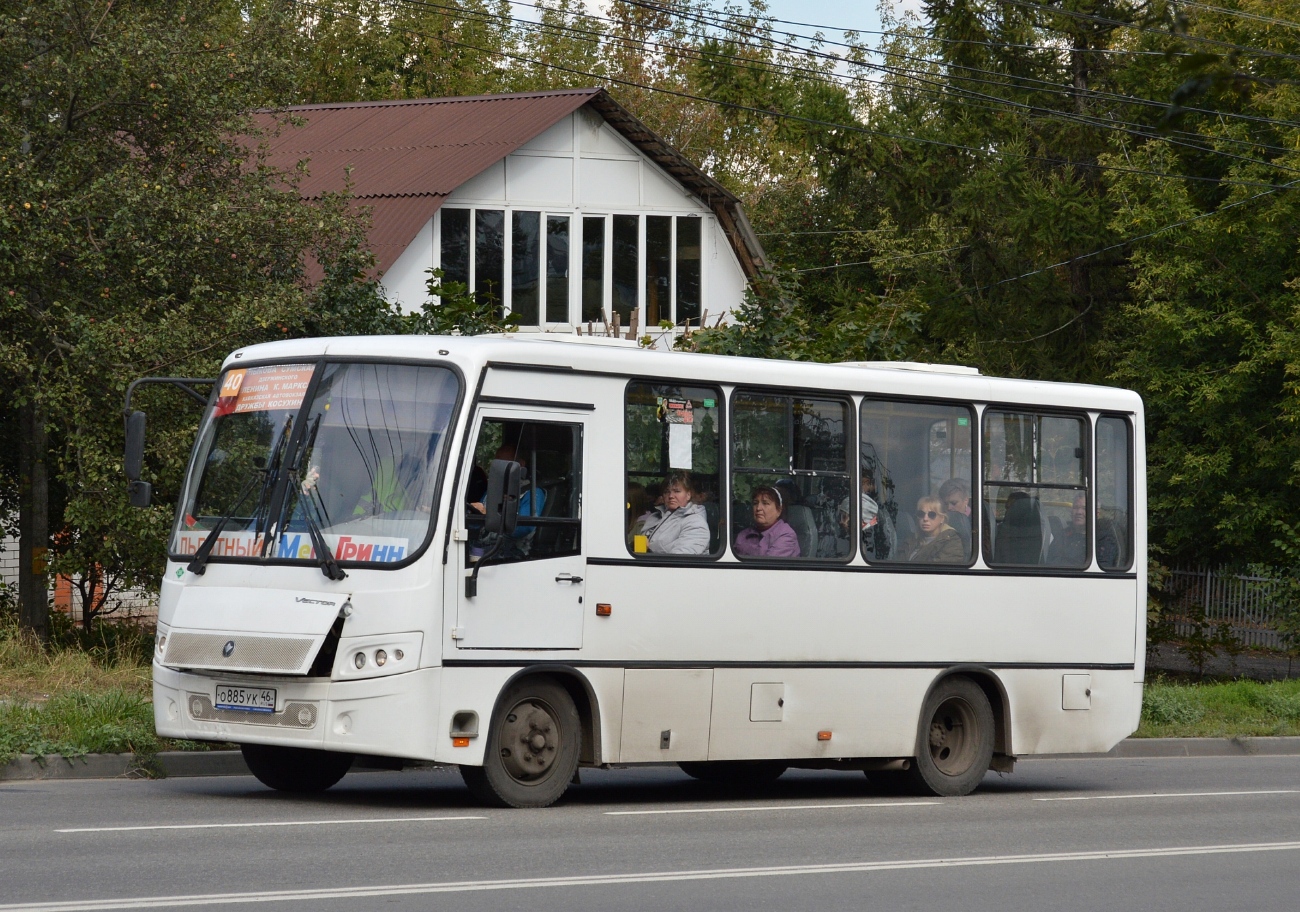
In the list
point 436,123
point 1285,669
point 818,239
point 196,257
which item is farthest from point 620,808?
point 818,239

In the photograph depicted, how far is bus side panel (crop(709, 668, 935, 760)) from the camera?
471 inches

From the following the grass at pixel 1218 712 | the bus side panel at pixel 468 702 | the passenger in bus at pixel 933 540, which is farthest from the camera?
the grass at pixel 1218 712

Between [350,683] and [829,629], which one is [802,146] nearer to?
[829,629]

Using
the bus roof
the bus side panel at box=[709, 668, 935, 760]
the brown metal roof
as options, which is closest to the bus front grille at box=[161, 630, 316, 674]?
the bus roof

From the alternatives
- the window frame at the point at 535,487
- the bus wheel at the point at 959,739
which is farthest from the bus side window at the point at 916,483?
the window frame at the point at 535,487

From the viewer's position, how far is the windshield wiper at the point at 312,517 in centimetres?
1047

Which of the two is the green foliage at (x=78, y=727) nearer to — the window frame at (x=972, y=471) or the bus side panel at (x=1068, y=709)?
the window frame at (x=972, y=471)

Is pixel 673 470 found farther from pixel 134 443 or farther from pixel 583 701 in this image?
pixel 134 443

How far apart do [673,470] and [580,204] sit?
954 inches

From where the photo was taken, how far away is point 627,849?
31.1 ft

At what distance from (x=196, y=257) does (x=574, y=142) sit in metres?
Result: 17.8

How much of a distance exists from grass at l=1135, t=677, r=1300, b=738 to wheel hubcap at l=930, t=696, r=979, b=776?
6117mm

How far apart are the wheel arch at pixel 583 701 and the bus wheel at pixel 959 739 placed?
3.15 meters

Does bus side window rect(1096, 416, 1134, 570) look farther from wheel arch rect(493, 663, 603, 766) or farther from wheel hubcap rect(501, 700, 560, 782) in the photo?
wheel hubcap rect(501, 700, 560, 782)
